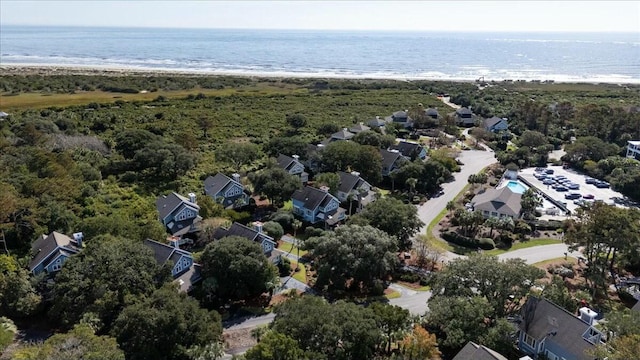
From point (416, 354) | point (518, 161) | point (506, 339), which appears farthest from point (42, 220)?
point (518, 161)

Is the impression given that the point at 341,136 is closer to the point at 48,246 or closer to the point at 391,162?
the point at 391,162

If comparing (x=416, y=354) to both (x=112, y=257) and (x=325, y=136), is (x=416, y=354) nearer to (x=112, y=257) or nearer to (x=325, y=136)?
(x=112, y=257)

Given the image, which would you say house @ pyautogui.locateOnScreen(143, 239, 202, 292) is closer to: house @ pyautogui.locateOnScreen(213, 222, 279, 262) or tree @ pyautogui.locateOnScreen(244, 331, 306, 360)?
house @ pyautogui.locateOnScreen(213, 222, 279, 262)

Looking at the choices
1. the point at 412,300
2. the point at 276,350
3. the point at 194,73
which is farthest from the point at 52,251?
the point at 194,73

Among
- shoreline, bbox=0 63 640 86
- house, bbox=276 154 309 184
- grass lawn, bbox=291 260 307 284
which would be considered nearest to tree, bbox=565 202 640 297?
grass lawn, bbox=291 260 307 284

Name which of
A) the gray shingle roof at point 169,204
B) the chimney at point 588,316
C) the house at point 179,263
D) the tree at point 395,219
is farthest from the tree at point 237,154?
the chimney at point 588,316
